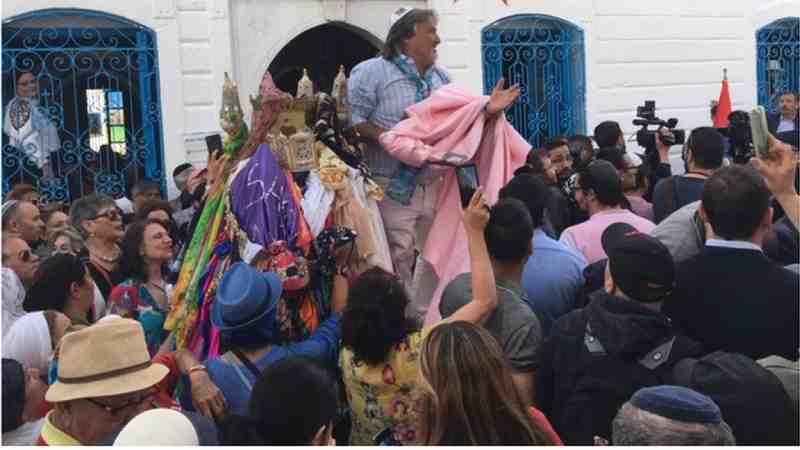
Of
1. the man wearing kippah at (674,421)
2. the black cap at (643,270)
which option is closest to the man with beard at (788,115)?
the black cap at (643,270)

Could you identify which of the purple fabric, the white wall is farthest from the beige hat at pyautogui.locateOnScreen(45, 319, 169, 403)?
the white wall

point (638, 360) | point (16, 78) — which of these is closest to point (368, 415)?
point (638, 360)

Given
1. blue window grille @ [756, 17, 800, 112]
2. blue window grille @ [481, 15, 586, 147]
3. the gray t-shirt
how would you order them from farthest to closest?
blue window grille @ [756, 17, 800, 112]
blue window grille @ [481, 15, 586, 147]
the gray t-shirt

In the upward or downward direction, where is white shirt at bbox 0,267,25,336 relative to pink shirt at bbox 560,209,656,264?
downward

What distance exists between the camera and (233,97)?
14.8 ft

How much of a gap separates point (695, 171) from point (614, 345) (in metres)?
2.54

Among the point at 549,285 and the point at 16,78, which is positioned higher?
the point at 16,78

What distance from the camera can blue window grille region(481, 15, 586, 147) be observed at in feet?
35.7

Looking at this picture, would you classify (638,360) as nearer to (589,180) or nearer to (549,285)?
(549,285)

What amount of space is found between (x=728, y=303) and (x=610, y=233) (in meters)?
1.03

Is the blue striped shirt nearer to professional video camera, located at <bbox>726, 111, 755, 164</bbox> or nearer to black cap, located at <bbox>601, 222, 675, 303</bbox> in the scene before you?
black cap, located at <bbox>601, 222, 675, 303</bbox>

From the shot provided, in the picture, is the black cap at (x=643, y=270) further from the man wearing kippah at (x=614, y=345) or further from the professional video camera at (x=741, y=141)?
the professional video camera at (x=741, y=141)

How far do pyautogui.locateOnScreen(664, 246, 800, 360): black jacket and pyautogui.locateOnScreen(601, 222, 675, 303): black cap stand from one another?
9.1 inches

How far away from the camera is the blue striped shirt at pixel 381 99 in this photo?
5250 millimetres
